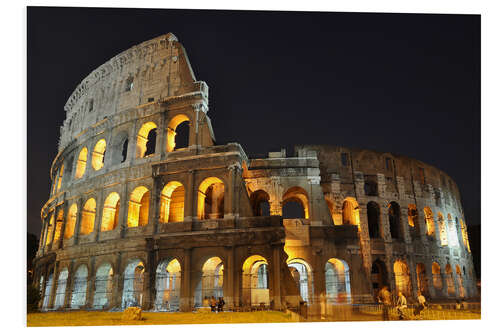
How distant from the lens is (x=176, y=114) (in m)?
21.1

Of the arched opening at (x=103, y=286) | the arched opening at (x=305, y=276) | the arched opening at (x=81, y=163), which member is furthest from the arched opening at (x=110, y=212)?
the arched opening at (x=305, y=276)

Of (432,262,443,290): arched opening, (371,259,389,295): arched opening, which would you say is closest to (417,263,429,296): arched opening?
(432,262,443,290): arched opening

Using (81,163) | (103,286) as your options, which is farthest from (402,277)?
(81,163)

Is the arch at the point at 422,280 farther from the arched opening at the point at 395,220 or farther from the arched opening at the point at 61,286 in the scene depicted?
the arched opening at the point at 61,286

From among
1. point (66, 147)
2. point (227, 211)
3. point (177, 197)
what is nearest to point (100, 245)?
point (177, 197)

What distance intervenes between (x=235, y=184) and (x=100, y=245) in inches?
308

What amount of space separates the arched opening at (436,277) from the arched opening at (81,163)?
24.0 m

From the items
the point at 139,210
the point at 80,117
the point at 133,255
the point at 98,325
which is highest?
the point at 80,117

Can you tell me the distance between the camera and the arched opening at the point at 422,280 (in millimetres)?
25766

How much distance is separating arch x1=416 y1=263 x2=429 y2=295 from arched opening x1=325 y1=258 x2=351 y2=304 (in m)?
7.17

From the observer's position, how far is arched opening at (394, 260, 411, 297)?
25.3 metres

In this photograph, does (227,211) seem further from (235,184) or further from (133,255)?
(133,255)

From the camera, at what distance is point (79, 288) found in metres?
20.7

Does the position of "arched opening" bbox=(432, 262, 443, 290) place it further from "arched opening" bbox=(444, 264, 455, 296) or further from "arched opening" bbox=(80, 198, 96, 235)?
"arched opening" bbox=(80, 198, 96, 235)
